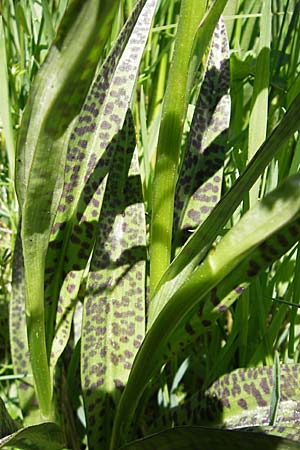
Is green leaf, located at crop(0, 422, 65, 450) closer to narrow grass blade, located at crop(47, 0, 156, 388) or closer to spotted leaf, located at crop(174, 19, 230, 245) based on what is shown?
narrow grass blade, located at crop(47, 0, 156, 388)

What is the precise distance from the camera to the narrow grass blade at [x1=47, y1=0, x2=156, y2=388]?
0.87 meters

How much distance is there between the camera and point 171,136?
2.52 ft

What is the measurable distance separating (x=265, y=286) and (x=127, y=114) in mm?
320

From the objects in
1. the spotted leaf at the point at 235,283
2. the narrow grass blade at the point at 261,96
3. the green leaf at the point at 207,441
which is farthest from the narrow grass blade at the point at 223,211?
the narrow grass blade at the point at 261,96

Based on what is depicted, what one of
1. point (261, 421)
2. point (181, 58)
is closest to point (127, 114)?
point (181, 58)

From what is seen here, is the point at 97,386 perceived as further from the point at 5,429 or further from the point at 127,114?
the point at 127,114

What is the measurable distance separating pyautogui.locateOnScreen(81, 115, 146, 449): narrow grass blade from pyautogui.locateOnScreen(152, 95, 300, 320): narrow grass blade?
0.50 feet

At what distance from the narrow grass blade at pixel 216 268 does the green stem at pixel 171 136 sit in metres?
0.11

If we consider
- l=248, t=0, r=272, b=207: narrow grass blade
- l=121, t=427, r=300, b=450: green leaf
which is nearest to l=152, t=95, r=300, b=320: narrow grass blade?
l=121, t=427, r=300, b=450: green leaf

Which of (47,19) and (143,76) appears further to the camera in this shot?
(143,76)

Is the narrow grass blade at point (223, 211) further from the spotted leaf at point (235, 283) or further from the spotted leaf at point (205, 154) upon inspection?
the spotted leaf at point (205, 154)

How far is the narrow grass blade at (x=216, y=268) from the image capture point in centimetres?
55

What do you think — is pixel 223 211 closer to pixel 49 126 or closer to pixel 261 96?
pixel 49 126

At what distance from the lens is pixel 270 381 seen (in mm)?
865
